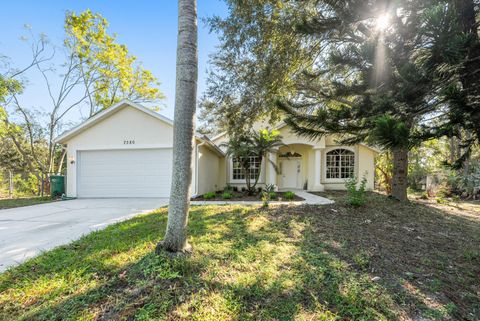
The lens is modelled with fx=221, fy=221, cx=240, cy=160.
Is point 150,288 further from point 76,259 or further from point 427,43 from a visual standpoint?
point 427,43

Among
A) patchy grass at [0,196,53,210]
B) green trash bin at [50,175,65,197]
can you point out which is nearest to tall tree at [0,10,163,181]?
green trash bin at [50,175,65,197]

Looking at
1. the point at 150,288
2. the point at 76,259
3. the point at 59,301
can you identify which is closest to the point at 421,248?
the point at 150,288

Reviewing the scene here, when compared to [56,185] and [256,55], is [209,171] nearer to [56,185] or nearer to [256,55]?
[256,55]

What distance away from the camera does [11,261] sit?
3521 millimetres

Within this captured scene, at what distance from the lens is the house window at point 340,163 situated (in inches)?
578

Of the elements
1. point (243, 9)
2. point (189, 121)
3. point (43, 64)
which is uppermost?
point (43, 64)

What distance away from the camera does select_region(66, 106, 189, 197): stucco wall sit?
10.6m

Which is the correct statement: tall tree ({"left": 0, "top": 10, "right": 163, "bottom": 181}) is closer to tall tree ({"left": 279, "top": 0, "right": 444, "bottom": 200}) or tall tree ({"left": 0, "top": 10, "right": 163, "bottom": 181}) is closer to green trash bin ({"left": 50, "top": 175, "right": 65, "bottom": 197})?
green trash bin ({"left": 50, "top": 175, "right": 65, "bottom": 197})

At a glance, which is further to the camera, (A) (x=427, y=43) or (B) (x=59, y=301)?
(A) (x=427, y=43)

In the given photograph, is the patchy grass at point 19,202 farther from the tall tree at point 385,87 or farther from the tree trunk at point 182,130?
the tall tree at point 385,87

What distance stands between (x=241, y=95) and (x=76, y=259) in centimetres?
771

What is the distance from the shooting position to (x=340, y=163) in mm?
14766

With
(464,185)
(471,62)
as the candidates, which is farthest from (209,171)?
(464,185)

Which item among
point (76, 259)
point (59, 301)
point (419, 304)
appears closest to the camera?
point (59, 301)
